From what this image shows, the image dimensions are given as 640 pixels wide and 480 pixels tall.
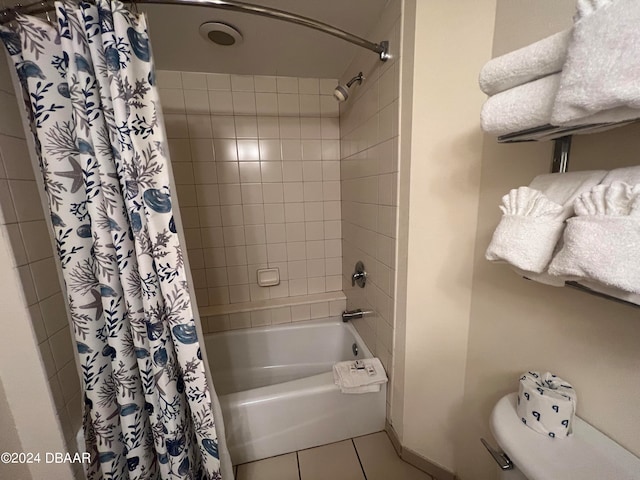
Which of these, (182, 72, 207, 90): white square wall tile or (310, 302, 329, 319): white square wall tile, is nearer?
(182, 72, 207, 90): white square wall tile

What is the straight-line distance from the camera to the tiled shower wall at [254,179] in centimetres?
165

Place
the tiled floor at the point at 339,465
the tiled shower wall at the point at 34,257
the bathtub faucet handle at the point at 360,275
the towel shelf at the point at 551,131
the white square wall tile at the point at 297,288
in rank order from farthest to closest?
1. the white square wall tile at the point at 297,288
2. the bathtub faucet handle at the point at 360,275
3. the tiled floor at the point at 339,465
4. the tiled shower wall at the point at 34,257
5. the towel shelf at the point at 551,131

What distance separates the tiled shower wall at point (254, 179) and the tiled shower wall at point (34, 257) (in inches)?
33.7

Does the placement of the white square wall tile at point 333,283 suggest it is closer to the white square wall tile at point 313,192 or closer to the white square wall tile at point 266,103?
the white square wall tile at point 313,192

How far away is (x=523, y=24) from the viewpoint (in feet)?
2.29

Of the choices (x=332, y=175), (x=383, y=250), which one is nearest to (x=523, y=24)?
(x=383, y=250)

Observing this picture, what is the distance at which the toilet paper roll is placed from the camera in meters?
0.57

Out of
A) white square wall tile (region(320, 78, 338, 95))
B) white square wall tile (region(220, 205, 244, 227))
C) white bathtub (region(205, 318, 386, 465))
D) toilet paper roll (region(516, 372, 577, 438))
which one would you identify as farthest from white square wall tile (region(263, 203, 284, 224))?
toilet paper roll (region(516, 372, 577, 438))

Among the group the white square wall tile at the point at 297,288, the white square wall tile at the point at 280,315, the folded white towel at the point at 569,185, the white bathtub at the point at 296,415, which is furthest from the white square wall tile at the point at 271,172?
the folded white towel at the point at 569,185

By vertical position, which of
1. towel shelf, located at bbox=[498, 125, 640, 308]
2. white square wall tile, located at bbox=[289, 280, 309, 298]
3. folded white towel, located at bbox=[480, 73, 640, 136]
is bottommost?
white square wall tile, located at bbox=[289, 280, 309, 298]

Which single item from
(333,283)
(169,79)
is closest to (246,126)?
(169,79)

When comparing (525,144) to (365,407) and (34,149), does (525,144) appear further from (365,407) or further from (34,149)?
(34,149)

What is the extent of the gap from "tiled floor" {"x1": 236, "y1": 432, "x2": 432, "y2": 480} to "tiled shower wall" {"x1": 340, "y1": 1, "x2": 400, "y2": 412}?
429mm

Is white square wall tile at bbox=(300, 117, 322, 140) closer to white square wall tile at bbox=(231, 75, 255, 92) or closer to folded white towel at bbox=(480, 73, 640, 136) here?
white square wall tile at bbox=(231, 75, 255, 92)
